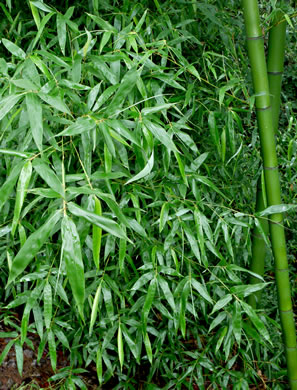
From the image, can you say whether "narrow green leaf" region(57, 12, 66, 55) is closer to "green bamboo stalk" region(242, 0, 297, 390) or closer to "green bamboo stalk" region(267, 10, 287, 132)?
"green bamboo stalk" region(242, 0, 297, 390)

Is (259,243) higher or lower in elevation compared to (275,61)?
lower

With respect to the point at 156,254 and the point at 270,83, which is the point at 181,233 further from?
the point at 270,83

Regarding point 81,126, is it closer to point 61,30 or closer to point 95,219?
point 95,219

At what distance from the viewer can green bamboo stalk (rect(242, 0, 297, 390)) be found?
1.50 m

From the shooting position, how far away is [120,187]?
172 cm

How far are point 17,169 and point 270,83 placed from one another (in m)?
1.16

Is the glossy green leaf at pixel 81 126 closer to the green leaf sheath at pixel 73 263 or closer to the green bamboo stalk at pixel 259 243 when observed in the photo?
the green leaf sheath at pixel 73 263

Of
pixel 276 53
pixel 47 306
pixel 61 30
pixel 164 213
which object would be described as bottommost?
pixel 47 306

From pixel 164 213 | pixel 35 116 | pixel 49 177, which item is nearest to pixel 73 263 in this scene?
pixel 49 177

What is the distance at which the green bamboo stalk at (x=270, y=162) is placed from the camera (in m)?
1.50

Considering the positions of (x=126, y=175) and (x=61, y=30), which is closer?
(x=126, y=175)

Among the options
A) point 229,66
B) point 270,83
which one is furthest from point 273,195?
point 229,66

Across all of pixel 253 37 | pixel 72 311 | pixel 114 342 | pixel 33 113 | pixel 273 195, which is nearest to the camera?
pixel 33 113

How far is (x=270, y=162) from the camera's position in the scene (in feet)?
5.29
